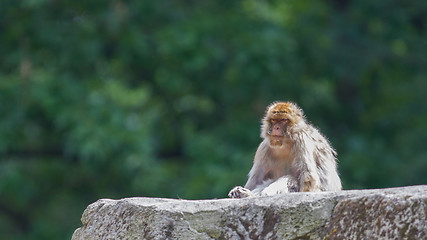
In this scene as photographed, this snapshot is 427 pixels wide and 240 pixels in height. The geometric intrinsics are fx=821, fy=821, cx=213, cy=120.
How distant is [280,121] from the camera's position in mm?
6547

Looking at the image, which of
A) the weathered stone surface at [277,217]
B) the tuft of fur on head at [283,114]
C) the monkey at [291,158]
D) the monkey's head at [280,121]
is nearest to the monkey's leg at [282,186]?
the monkey at [291,158]

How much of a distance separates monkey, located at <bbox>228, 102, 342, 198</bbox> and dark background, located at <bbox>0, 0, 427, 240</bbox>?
20.0 feet

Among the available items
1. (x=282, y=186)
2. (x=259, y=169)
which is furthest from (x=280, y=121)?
(x=282, y=186)

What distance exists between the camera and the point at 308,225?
181 inches

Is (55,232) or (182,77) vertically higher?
(182,77)

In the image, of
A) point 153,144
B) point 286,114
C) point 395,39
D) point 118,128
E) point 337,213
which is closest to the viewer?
point 337,213

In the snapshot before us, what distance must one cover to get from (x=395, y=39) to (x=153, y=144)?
17.9ft

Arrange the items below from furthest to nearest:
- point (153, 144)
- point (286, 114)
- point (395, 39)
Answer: point (395, 39)
point (153, 144)
point (286, 114)

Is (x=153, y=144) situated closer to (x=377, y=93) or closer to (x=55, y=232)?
(x=55, y=232)

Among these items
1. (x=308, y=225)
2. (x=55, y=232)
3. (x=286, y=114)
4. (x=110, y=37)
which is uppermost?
(x=110, y=37)

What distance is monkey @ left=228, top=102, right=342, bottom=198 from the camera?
624 centimetres

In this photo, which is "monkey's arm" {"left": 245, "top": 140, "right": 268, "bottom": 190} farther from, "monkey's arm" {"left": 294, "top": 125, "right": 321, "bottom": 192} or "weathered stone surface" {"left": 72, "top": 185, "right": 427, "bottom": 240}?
"weathered stone surface" {"left": 72, "top": 185, "right": 427, "bottom": 240}

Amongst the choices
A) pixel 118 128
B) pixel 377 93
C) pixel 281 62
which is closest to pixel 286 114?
pixel 118 128

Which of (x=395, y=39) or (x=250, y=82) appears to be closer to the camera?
(x=250, y=82)
